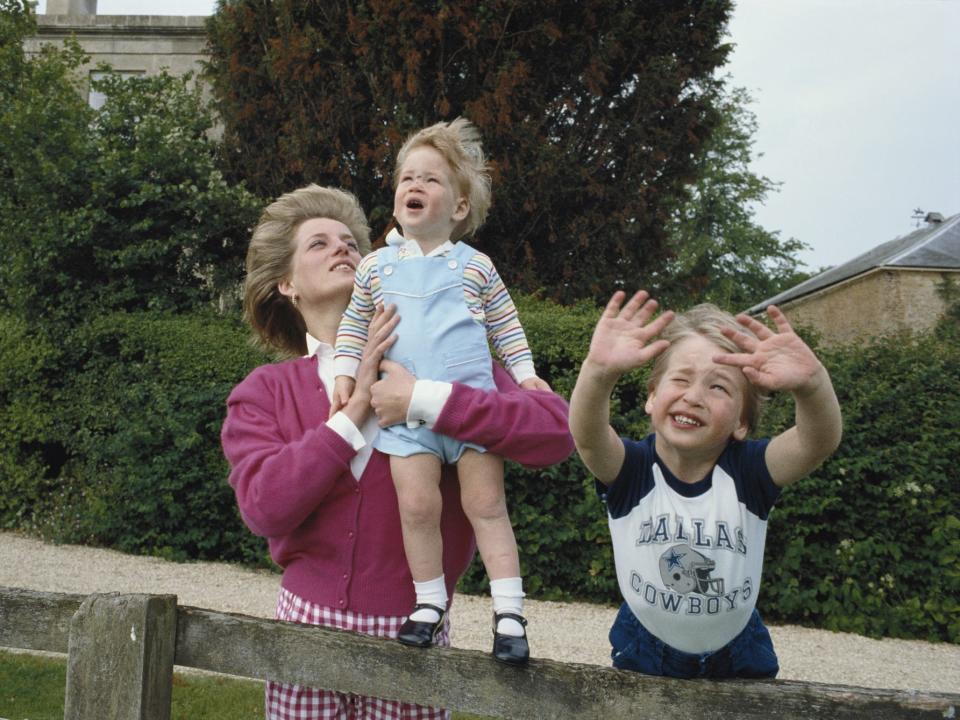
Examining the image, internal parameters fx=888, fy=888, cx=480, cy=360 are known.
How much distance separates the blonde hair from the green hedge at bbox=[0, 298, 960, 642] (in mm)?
5245

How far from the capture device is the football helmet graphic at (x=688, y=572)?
198 cm

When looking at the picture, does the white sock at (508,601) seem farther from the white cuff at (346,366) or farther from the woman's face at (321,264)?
the woman's face at (321,264)

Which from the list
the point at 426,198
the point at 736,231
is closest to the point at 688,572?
the point at 426,198

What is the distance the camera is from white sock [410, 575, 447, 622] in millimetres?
2074

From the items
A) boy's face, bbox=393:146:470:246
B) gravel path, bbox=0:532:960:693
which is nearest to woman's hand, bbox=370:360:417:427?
boy's face, bbox=393:146:470:246

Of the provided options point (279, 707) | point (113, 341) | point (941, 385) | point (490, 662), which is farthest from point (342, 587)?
point (113, 341)

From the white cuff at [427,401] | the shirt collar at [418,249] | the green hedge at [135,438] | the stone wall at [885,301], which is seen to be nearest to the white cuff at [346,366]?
the white cuff at [427,401]

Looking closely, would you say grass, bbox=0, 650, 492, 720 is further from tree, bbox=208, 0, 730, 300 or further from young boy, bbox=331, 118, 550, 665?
tree, bbox=208, 0, 730, 300

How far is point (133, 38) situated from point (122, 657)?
817 inches

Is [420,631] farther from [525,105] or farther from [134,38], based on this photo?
[134,38]

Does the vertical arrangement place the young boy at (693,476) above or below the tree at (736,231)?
below

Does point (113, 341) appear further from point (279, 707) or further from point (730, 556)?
point (730, 556)

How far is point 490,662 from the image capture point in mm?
1881

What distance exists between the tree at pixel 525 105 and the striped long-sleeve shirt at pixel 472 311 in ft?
31.0
